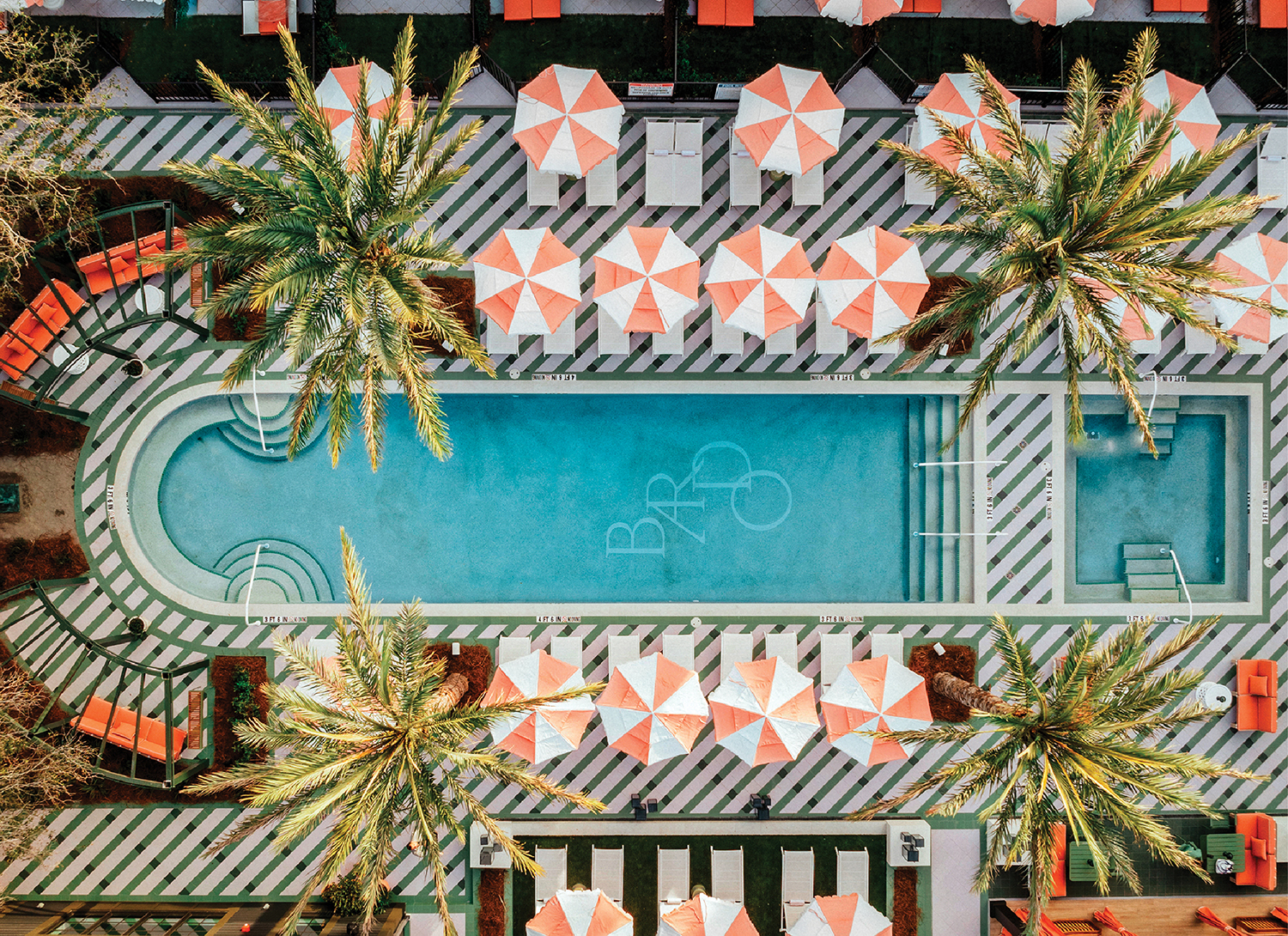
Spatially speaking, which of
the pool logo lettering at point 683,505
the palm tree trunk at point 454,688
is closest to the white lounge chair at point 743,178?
the pool logo lettering at point 683,505

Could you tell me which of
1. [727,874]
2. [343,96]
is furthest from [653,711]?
[343,96]

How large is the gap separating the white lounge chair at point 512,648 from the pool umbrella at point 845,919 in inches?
345

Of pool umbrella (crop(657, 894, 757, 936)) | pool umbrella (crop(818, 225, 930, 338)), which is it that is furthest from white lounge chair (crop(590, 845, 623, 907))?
pool umbrella (crop(818, 225, 930, 338))

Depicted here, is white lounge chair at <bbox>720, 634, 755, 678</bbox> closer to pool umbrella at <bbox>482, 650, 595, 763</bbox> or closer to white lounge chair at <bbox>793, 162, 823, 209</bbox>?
pool umbrella at <bbox>482, 650, 595, 763</bbox>

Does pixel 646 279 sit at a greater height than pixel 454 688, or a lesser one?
greater

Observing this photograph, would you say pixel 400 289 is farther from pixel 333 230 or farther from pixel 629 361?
pixel 629 361

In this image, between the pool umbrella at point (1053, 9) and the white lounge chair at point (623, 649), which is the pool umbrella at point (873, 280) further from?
the white lounge chair at point (623, 649)

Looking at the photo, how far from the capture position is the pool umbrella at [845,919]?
17750 mm

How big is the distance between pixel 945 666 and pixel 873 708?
276cm

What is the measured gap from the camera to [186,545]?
Result: 19406 millimetres

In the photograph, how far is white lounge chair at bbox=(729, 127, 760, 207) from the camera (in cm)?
1884

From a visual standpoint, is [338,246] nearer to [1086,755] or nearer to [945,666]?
[1086,755]

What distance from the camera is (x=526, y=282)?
17406mm

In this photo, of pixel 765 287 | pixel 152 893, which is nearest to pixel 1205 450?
pixel 765 287
